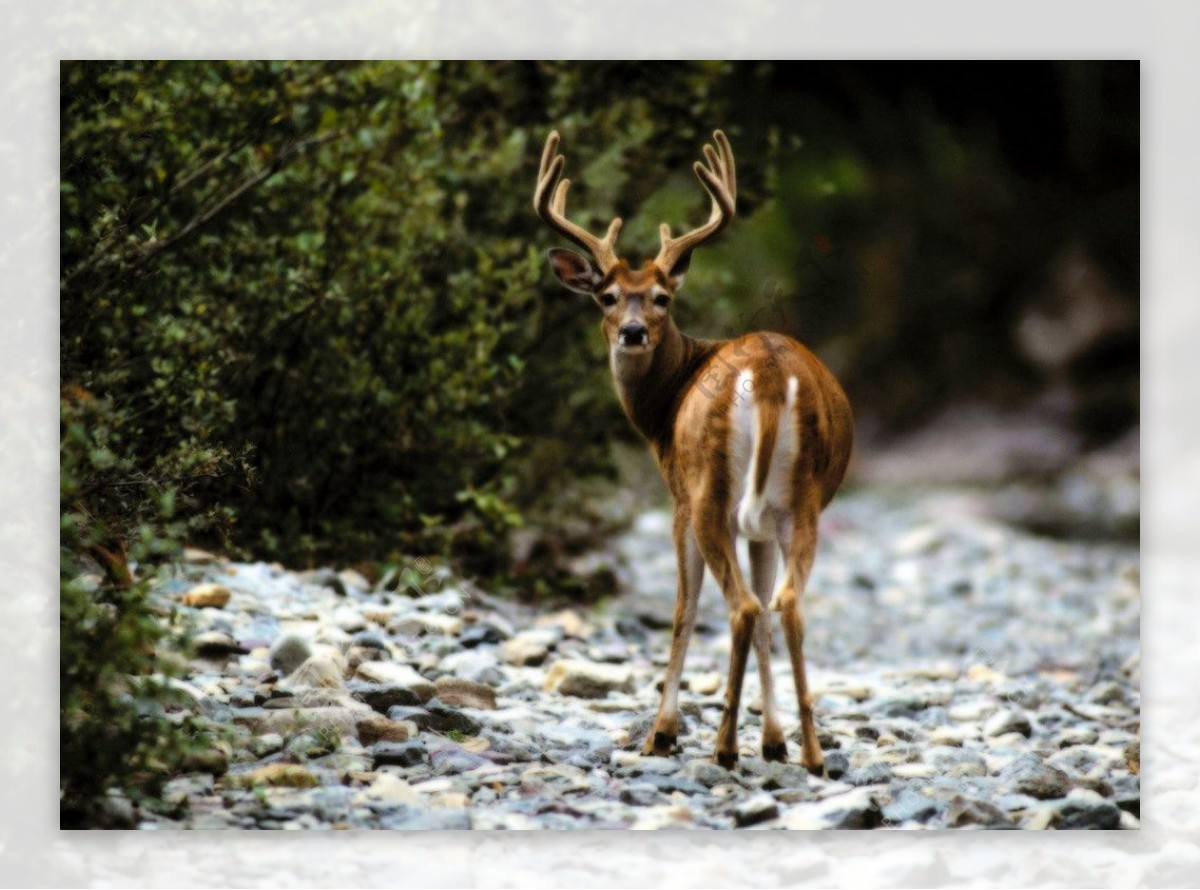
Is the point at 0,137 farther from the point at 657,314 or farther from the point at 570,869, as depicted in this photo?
the point at 570,869

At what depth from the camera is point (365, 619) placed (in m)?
6.32

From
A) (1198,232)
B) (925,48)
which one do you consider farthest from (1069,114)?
(925,48)

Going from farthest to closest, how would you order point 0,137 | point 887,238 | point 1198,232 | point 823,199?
1. point 887,238
2. point 823,199
3. point 1198,232
4. point 0,137

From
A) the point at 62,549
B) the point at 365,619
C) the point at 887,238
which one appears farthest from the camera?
the point at 887,238

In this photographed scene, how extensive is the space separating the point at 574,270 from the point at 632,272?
28cm

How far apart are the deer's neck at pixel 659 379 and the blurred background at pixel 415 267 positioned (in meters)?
0.89

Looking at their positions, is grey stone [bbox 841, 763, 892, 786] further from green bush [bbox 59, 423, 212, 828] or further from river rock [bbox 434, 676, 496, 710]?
green bush [bbox 59, 423, 212, 828]

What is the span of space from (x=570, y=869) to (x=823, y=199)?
23.4 feet

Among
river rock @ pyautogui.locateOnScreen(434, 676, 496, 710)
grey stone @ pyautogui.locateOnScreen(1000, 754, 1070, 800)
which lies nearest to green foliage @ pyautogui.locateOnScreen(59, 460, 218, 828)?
river rock @ pyautogui.locateOnScreen(434, 676, 496, 710)

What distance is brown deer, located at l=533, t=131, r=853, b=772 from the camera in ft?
16.1

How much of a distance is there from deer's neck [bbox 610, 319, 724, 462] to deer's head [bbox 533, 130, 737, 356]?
63 mm

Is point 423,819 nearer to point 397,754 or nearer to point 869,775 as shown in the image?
point 397,754

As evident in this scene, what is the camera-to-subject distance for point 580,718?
5.73 m

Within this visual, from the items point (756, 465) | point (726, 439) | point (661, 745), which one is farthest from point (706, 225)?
point (661, 745)
